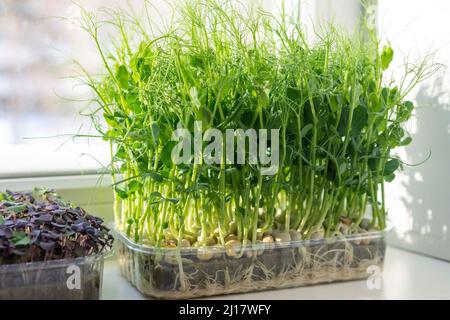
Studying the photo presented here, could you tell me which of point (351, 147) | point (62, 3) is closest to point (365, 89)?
point (351, 147)

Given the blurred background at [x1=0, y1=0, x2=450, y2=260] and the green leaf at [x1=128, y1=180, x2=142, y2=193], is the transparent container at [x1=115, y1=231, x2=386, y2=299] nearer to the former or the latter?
the green leaf at [x1=128, y1=180, x2=142, y2=193]

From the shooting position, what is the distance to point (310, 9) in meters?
1.16

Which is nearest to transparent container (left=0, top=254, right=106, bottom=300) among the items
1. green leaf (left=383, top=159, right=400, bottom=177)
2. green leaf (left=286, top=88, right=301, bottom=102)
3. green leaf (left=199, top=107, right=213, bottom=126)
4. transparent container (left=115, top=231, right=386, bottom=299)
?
transparent container (left=115, top=231, right=386, bottom=299)

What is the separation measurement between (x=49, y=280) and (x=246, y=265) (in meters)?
0.24

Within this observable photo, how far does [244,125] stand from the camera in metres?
0.79

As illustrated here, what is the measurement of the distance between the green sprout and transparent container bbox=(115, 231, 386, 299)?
18mm

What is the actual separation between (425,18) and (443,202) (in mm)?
284

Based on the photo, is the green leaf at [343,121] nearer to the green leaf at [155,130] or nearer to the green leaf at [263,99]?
the green leaf at [263,99]

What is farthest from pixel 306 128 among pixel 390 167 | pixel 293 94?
pixel 390 167

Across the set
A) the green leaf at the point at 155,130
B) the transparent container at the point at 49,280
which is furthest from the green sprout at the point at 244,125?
the transparent container at the point at 49,280

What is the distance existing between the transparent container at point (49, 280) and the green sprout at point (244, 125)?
0.33ft

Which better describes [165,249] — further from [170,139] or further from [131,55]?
[131,55]

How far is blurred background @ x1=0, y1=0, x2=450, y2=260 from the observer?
101 centimetres

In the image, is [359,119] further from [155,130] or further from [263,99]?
[155,130]
